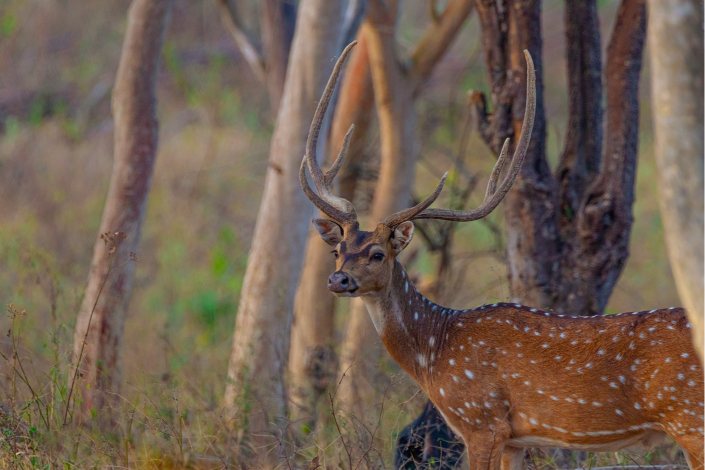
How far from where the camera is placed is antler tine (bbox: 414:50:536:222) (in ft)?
19.0

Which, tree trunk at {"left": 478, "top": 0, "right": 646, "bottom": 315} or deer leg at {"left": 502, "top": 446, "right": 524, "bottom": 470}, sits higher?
tree trunk at {"left": 478, "top": 0, "right": 646, "bottom": 315}

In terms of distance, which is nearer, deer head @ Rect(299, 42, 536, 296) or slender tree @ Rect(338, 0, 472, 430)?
deer head @ Rect(299, 42, 536, 296)

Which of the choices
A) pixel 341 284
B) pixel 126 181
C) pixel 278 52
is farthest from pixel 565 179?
pixel 278 52

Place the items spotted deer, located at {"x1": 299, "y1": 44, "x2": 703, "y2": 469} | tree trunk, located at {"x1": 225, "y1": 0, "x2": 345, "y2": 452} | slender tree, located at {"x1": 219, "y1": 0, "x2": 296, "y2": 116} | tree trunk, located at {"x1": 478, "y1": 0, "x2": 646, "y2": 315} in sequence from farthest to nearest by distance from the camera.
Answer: slender tree, located at {"x1": 219, "y1": 0, "x2": 296, "y2": 116}
tree trunk, located at {"x1": 225, "y1": 0, "x2": 345, "y2": 452}
tree trunk, located at {"x1": 478, "y1": 0, "x2": 646, "y2": 315}
spotted deer, located at {"x1": 299, "y1": 44, "x2": 703, "y2": 469}

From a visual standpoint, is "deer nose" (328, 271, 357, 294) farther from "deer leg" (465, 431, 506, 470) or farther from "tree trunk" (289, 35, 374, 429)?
"tree trunk" (289, 35, 374, 429)

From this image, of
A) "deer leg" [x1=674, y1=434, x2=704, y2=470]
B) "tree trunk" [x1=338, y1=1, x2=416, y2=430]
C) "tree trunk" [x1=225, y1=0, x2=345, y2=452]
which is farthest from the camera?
Result: "tree trunk" [x1=338, y1=1, x2=416, y2=430]

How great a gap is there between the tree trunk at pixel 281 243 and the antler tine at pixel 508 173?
2.23 meters

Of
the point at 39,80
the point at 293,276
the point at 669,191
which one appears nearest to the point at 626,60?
the point at 293,276

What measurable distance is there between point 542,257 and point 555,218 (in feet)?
0.96

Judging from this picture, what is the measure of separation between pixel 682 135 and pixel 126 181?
5140mm

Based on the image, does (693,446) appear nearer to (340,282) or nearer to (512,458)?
(512,458)

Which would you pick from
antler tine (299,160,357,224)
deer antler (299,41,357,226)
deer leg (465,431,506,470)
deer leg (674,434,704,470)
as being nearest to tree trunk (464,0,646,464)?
deer antler (299,41,357,226)

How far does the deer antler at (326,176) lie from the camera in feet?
20.3

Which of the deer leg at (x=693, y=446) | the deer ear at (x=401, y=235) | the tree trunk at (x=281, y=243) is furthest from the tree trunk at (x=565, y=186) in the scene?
the deer leg at (x=693, y=446)
